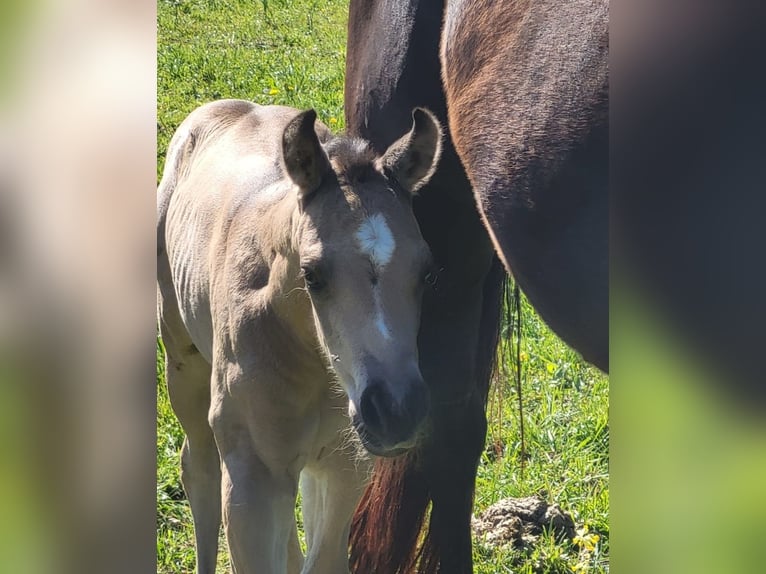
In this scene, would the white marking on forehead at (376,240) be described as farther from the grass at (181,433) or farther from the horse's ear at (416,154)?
the grass at (181,433)

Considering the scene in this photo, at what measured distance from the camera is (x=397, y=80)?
2275 millimetres

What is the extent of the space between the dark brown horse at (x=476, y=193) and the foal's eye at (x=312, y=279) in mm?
398

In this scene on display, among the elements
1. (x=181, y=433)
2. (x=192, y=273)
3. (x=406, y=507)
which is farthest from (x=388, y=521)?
(x=192, y=273)

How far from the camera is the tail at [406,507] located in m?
2.59

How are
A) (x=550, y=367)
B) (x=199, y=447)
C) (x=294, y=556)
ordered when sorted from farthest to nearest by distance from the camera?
(x=550, y=367) < (x=199, y=447) < (x=294, y=556)

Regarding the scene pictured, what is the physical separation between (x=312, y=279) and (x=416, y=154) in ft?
1.05

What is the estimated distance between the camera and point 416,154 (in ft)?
6.31

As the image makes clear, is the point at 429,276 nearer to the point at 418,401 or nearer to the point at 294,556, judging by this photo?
the point at 418,401
